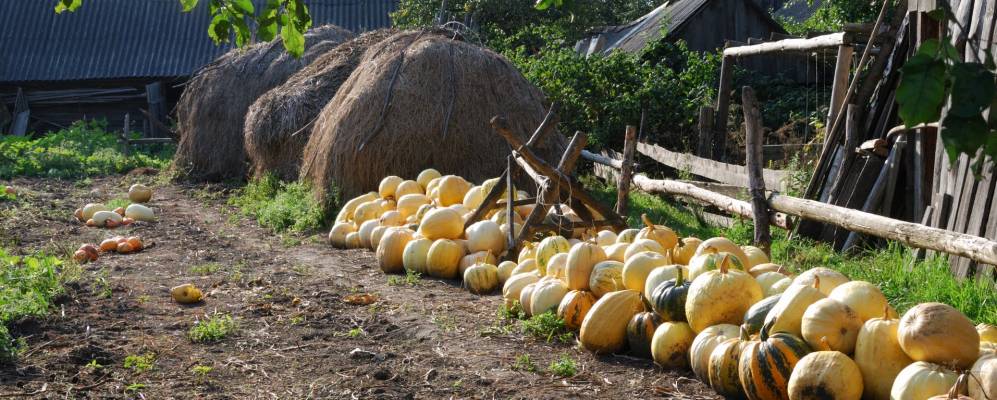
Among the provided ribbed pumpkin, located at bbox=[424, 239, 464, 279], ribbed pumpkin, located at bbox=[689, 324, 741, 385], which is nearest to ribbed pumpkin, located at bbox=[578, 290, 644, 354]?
ribbed pumpkin, located at bbox=[689, 324, 741, 385]

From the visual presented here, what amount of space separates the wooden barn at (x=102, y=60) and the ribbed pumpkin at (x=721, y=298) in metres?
20.7

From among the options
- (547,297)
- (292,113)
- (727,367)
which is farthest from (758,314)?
(292,113)

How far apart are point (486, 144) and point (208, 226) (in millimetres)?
3293

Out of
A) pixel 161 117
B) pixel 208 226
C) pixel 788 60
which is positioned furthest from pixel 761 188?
pixel 161 117

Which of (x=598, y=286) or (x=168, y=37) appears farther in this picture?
(x=168, y=37)

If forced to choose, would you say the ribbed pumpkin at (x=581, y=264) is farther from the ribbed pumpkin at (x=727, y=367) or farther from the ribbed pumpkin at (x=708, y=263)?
the ribbed pumpkin at (x=727, y=367)

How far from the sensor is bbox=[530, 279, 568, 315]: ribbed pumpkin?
18.1 ft

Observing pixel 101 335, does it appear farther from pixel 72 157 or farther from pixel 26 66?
pixel 26 66

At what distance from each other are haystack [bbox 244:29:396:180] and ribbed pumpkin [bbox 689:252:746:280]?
8.32 meters

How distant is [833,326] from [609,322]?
50.3 inches

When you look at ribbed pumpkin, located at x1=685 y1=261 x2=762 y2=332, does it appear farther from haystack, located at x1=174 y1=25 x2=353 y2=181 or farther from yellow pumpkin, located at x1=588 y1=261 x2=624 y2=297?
haystack, located at x1=174 y1=25 x2=353 y2=181

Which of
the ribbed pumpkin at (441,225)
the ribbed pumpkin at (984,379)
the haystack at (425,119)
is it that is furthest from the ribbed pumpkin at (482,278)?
the haystack at (425,119)

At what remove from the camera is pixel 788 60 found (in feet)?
61.5

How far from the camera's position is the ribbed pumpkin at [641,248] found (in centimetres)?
554
